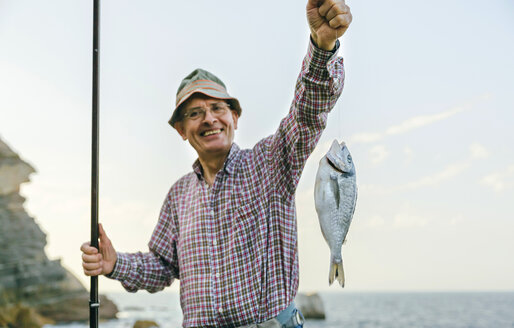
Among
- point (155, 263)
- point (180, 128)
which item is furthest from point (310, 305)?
point (180, 128)

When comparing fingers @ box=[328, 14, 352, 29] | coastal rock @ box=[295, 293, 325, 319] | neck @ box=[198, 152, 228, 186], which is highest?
fingers @ box=[328, 14, 352, 29]

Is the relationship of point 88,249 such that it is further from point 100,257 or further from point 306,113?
point 306,113

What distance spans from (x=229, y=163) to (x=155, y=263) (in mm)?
931

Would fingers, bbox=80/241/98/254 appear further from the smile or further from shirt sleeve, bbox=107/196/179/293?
the smile

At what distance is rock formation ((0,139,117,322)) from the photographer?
23.0m

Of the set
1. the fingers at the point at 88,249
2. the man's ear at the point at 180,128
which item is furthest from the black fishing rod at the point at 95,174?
the man's ear at the point at 180,128

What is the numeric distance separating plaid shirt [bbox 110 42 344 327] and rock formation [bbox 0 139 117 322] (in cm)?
2138

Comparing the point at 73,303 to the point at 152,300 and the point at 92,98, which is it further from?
the point at 92,98

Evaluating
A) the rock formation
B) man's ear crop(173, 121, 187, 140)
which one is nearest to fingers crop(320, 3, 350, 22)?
man's ear crop(173, 121, 187, 140)

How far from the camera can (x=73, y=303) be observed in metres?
24.6

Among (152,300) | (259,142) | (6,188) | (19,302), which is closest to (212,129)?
(259,142)

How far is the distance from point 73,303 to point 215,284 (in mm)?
23795

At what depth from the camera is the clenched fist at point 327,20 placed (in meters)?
2.43

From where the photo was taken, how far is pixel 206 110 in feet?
11.3
